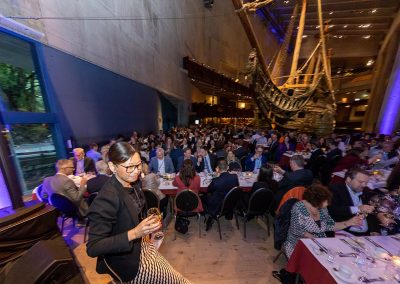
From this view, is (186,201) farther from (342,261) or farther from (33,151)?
(33,151)

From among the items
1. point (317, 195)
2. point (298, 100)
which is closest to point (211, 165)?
point (317, 195)

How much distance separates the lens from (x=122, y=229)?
131 cm

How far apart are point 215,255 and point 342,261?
2080 millimetres

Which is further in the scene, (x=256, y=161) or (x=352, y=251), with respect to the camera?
(x=256, y=161)

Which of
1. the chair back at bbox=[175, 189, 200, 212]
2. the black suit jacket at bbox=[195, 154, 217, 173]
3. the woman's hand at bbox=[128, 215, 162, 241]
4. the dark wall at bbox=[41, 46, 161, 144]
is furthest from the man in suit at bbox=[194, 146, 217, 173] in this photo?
the woman's hand at bbox=[128, 215, 162, 241]

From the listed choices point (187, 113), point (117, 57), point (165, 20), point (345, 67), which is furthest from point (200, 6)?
point (345, 67)

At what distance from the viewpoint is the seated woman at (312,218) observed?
2.39 metres

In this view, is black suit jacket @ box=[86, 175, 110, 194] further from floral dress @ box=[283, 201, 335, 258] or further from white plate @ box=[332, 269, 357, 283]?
white plate @ box=[332, 269, 357, 283]

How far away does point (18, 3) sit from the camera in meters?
4.08

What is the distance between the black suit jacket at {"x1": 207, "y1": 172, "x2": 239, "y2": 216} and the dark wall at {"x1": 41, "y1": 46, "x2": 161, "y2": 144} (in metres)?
4.70

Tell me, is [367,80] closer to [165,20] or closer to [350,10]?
[350,10]

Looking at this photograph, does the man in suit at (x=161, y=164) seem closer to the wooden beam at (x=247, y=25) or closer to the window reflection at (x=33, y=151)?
the window reflection at (x=33, y=151)

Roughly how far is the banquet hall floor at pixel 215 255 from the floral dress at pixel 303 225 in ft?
2.85

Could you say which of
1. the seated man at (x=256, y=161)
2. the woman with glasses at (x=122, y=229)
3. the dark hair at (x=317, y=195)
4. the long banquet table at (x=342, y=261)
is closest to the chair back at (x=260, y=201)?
the dark hair at (x=317, y=195)
